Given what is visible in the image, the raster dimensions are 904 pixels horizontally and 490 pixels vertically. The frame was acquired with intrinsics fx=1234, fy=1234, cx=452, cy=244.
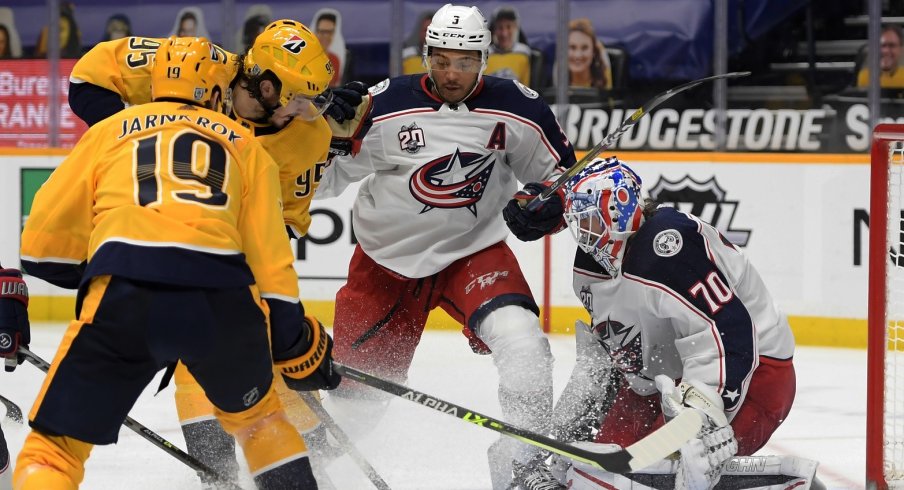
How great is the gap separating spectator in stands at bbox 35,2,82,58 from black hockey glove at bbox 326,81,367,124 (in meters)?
3.50

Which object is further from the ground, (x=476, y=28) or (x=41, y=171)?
(x=476, y=28)

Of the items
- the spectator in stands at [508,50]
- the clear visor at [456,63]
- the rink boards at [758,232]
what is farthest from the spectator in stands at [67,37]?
the clear visor at [456,63]

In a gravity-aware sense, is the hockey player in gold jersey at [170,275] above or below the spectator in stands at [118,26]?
below

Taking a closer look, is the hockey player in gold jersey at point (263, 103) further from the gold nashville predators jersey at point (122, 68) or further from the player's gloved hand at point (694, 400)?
the player's gloved hand at point (694, 400)

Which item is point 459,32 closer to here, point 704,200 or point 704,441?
point 704,441

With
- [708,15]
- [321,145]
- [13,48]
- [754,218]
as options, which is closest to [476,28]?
[321,145]

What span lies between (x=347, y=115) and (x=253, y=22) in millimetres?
3284

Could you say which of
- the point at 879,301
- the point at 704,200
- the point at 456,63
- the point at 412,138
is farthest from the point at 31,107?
the point at 879,301

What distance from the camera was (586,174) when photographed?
275cm

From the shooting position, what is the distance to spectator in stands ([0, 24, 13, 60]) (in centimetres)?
623

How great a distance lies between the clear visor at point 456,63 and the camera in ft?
10.6

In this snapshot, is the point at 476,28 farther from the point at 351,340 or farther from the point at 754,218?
the point at 754,218

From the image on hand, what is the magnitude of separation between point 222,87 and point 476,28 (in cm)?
96

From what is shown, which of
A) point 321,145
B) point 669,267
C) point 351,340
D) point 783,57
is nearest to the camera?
point 669,267
